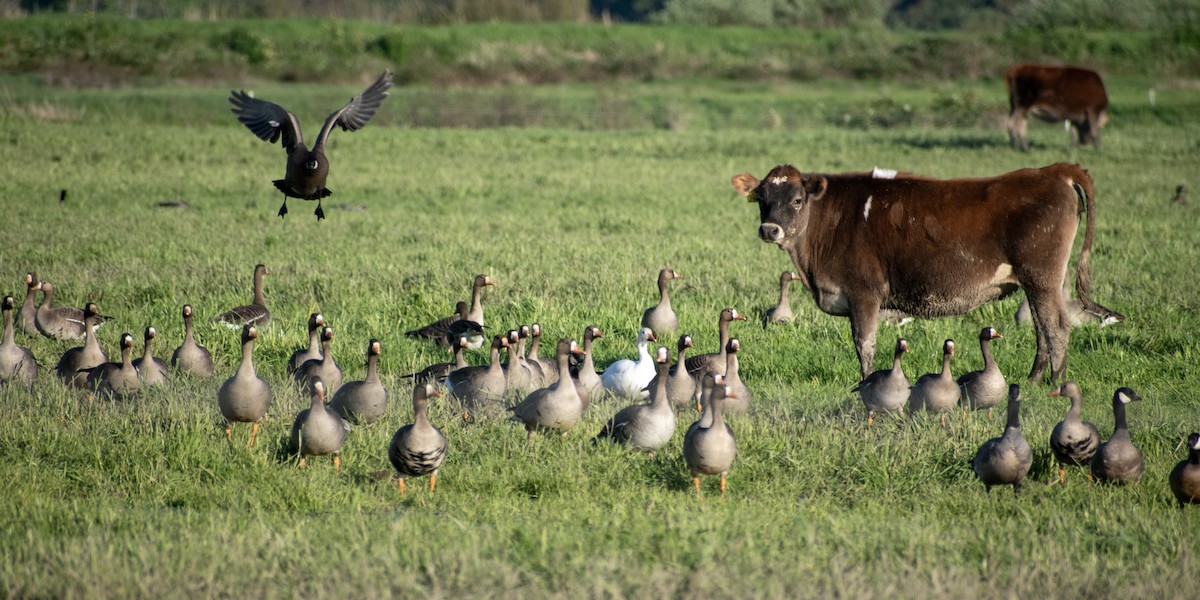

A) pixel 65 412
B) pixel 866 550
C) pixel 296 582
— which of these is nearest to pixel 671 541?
pixel 866 550

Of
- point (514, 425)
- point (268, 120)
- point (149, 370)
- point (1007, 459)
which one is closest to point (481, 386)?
point (514, 425)

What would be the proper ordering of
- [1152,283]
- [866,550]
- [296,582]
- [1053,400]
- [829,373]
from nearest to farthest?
[296,582] → [866,550] → [1053,400] → [829,373] → [1152,283]

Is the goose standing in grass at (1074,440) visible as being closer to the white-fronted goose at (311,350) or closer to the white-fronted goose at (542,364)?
the white-fronted goose at (542,364)

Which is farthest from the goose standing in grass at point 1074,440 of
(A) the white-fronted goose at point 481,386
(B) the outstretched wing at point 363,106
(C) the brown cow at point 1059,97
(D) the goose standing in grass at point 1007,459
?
(C) the brown cow at point 1059,97

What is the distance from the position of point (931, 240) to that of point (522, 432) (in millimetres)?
4057

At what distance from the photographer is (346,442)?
8.30 m

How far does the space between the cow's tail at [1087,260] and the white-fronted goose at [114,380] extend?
771cm

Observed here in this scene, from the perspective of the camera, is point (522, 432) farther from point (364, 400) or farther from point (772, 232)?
point (772, 232)

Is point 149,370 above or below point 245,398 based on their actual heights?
below

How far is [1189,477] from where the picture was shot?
710cm

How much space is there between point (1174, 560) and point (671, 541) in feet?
8.16

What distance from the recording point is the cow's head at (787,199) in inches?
425

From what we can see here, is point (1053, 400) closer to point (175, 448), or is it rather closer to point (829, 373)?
point (829, 373)

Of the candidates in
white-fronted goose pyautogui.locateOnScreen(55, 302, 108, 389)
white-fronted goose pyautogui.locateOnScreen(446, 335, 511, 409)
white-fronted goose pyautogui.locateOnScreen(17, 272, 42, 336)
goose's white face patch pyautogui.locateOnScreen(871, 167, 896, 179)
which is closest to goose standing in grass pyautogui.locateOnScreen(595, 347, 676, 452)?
white-fronted goose pyautogui.locateOnScreen(446, 335, 511, 409)
